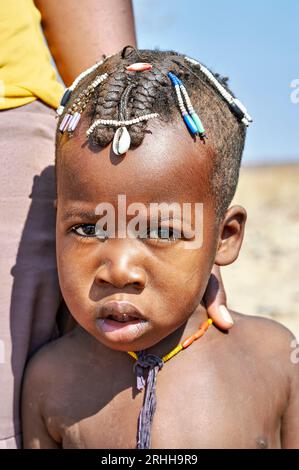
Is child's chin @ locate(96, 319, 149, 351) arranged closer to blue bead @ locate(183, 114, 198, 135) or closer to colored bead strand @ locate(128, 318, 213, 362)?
colored bead strand @ locate(128, 318, 213, 362)

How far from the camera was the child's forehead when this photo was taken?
2.23 metres

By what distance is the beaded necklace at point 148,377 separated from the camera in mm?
2441

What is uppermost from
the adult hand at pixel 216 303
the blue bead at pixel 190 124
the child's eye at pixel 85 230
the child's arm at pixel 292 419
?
the blue bead at pixel 190 124

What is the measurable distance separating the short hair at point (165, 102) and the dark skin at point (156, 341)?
5cm

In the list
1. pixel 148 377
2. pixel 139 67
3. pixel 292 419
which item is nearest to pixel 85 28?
pixel 139 67

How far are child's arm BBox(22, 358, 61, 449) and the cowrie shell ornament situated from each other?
886 millimetres

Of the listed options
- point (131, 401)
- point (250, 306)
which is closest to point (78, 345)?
point (131, 401)

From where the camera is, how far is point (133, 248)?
2.26 m

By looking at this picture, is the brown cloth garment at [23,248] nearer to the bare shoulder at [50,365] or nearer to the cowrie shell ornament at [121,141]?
the bare shoulder at [50,365]

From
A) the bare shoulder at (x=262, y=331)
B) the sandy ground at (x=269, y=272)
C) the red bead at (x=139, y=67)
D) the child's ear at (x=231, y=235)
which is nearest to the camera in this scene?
the red bead at (x=139, y=67)

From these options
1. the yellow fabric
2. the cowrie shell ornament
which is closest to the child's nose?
the cowrie shell ornament

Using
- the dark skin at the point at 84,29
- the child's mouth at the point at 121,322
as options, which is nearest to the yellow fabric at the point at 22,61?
the dark skin at the point at 84,29

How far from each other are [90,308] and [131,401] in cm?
42
